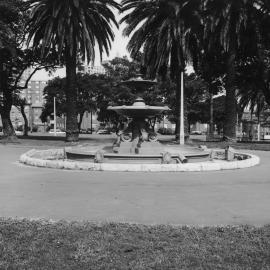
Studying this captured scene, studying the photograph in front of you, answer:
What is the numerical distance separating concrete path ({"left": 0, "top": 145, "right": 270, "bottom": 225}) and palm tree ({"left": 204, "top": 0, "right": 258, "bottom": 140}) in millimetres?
17001

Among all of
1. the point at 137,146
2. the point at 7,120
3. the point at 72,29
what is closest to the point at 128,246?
the point at 137,146

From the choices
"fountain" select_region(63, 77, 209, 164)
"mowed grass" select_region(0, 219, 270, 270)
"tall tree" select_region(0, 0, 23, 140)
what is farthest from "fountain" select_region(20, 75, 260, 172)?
"tall tree" select_region(0, 0, 23, 140)

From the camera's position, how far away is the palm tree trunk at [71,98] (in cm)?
3222

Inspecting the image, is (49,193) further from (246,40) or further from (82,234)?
(246,40)

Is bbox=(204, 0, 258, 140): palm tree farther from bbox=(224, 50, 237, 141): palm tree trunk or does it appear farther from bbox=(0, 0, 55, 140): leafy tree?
bbox=(0, 0, 55, 140): leafy tree

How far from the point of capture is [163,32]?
30781mm

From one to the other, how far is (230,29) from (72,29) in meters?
10.0

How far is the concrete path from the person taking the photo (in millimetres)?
7633

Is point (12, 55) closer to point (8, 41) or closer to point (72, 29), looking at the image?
point (8, 41)

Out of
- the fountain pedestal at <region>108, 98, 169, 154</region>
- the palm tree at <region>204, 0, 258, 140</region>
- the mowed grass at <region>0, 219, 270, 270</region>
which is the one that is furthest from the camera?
A: the palm tree at <region>204, 0, 258, 140</region>

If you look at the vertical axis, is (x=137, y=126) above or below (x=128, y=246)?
above

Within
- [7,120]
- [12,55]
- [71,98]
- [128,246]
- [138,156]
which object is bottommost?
[128,246]

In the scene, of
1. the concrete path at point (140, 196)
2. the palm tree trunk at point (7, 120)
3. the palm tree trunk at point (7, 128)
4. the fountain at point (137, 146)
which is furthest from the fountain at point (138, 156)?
the palm tree trunk at point (7, 120)

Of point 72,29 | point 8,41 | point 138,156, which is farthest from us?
point 8,41
